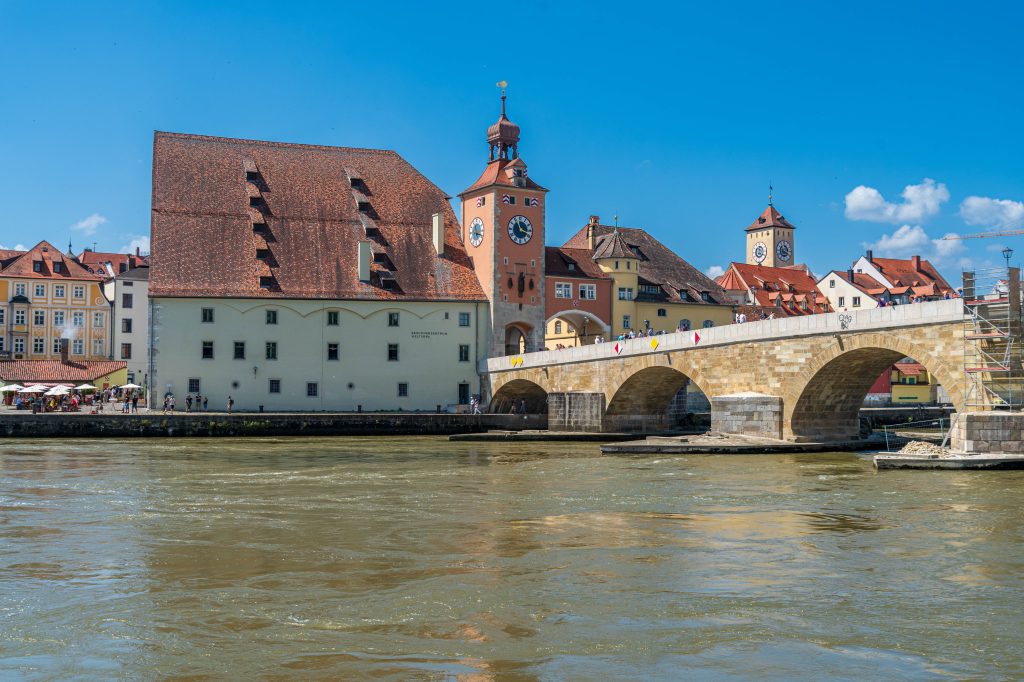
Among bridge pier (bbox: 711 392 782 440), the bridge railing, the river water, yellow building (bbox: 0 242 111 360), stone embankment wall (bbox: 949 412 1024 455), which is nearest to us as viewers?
the river water

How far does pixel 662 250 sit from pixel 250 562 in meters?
52.4

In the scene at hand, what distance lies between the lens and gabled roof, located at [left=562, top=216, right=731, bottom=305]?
61094 mm

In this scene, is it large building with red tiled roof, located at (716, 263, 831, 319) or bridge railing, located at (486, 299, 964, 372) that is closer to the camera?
bridge railing, located at (486, 299, 964, 372)

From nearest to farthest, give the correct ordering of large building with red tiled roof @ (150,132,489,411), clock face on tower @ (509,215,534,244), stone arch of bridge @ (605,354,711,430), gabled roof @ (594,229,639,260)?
stone arch of bridge @ (605,354,711,430)
large building with red tiled roof @ (150,132,489,411)
clock face on tower @ (509,215,534,244)
gabled roof @ (594,229,639,260)

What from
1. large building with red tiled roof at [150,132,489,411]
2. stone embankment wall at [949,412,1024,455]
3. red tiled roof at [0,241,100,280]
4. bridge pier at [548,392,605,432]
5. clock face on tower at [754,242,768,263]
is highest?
clock face on tower at [754,242,768,263]

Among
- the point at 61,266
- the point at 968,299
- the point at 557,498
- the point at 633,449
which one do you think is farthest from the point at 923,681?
the point at 61,266

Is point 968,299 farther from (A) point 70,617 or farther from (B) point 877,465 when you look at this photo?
(A) point 70,617

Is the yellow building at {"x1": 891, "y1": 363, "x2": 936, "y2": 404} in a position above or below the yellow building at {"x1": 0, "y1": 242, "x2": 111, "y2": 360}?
below

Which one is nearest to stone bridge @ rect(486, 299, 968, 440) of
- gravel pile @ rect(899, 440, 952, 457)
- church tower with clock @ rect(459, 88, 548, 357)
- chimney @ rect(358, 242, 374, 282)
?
gravel pile @ rect(899, 440, 952, 457)

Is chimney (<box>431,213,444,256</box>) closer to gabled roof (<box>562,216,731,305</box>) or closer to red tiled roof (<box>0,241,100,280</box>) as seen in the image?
gabled roof (<box>562,216,731,305</box>)

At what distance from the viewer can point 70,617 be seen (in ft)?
36.1

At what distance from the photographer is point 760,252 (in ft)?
408

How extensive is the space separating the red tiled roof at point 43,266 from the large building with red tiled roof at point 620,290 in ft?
117

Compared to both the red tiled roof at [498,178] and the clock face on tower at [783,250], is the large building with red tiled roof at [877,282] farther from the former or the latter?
the red tiled roof at [498,178]
